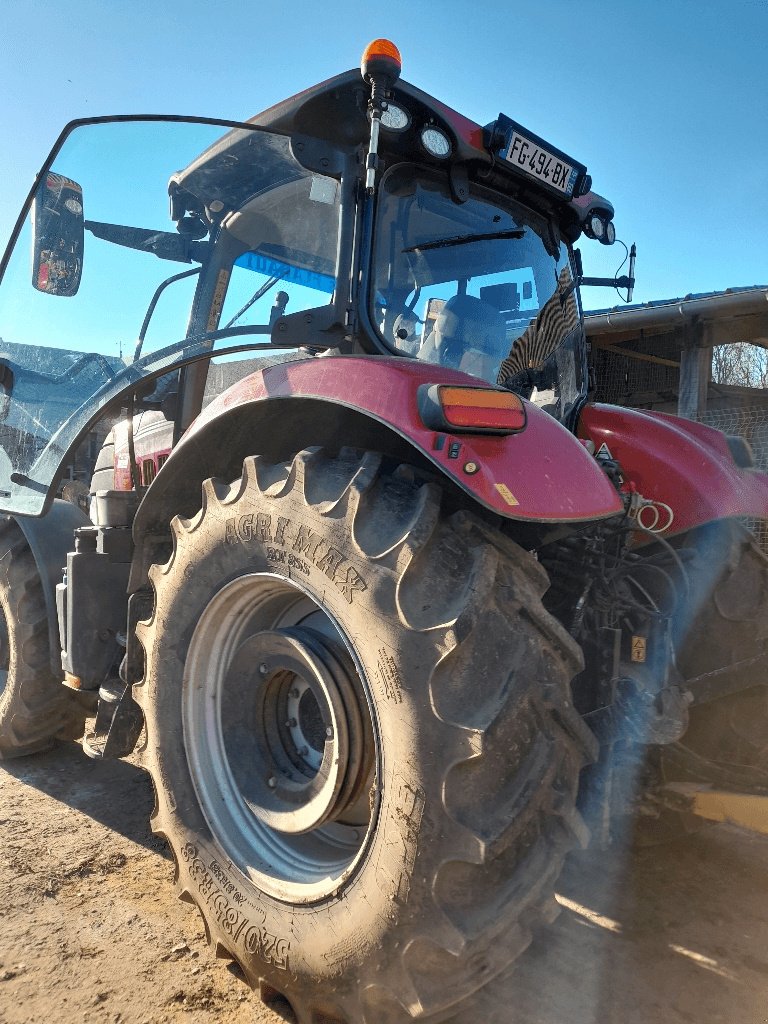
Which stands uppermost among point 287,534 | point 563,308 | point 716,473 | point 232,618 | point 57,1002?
point 563,308

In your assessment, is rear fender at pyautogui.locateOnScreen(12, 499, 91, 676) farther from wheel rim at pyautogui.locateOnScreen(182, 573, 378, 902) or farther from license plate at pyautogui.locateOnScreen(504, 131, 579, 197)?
license plate at pyautogui.locateOnScreen(504, 131, 579, 197)

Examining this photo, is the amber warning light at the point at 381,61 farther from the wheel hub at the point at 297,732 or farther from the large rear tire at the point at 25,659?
the large rear tire at the point at 25,659

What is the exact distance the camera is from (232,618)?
2318 mm

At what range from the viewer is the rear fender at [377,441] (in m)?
1.76

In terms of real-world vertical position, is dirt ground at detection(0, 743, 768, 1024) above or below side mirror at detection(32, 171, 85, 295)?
below

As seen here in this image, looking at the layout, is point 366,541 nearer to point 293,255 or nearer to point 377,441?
point 377,441

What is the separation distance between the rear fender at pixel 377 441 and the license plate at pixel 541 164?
969 millimetres

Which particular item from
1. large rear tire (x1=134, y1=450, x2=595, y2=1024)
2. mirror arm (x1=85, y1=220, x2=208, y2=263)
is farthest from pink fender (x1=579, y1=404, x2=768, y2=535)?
mirror arm (x1=85, y1=220, x2=208, y2=263)

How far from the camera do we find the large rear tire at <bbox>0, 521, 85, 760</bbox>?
3604mm

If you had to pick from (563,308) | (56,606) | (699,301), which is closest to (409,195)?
(563,308)

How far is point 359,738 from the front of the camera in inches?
78.2

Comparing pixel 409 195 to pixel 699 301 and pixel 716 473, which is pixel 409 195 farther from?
pixel 699 301

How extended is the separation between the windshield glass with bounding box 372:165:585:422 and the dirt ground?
1.69 metres

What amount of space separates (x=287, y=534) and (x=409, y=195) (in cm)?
129
